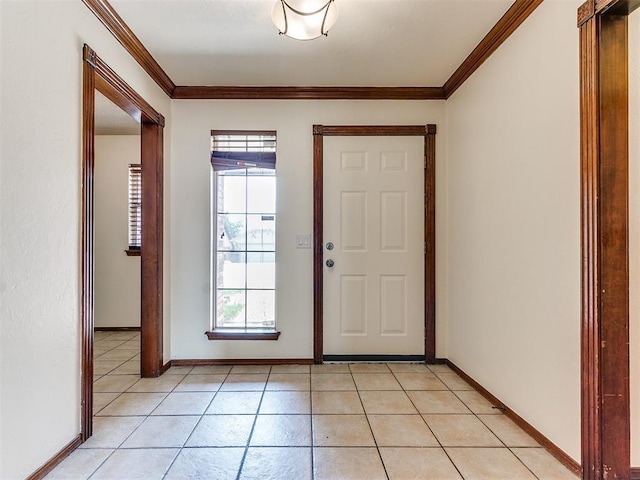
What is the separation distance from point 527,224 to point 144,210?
101 inches

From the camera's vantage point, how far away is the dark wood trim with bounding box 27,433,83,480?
4.76ft

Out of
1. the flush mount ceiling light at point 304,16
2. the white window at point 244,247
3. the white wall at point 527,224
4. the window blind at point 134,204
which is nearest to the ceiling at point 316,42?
the flush mount ceiling light at point 304,16

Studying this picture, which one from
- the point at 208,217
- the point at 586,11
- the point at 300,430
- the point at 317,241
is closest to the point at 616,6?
the point at 586,11

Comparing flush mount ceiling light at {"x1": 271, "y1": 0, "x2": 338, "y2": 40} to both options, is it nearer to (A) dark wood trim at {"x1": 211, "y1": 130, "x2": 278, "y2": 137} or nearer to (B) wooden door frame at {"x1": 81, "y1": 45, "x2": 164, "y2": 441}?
(B) wooden door frame at {"x1": 81, "y1": 45, "x2": 164, "y2": 441}

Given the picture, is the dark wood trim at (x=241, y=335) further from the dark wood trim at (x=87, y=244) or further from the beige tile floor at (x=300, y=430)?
the dark wood trim at (x=87, y=244)

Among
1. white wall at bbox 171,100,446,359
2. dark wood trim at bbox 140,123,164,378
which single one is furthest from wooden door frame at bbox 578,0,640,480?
dark wood trim at bbox 140,123,164,378

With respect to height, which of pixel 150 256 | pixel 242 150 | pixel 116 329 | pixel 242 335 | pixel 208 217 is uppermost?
pixel 242 150

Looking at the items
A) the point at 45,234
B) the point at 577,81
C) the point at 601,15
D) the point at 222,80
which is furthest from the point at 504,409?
the point at 222,80

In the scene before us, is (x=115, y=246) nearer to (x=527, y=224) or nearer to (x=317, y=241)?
(x=317, y=241)

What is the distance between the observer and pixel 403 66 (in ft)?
8.46

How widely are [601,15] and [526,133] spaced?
0.58m

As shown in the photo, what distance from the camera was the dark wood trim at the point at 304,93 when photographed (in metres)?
2.89

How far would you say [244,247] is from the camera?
3016 millimetres

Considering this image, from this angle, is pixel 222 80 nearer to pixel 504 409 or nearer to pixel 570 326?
pixel 570 326
